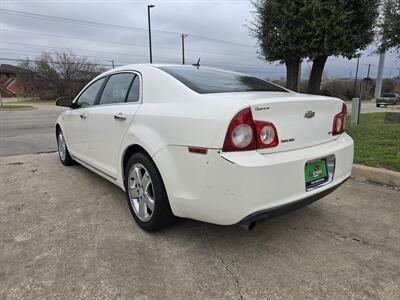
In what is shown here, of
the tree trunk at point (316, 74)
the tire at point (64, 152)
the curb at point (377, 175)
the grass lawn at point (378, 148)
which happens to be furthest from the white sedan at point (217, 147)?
the tree trunk at point (316, 74)

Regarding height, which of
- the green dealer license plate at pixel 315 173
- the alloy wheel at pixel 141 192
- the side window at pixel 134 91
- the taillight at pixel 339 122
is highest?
the side window at pixel 134 91

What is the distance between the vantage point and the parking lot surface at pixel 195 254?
2049 millimetres

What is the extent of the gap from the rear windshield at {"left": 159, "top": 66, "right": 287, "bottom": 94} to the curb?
2.10 m

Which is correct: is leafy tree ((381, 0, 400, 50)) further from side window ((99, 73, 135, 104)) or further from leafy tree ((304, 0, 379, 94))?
side window ((99, 73, 135, 104))

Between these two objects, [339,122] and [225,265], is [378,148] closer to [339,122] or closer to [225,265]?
[339,122]

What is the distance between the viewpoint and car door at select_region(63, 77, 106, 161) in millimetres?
3902

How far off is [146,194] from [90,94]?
78.9 inches

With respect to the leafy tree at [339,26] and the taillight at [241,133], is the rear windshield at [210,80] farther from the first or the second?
the leafy tree at [339,26]

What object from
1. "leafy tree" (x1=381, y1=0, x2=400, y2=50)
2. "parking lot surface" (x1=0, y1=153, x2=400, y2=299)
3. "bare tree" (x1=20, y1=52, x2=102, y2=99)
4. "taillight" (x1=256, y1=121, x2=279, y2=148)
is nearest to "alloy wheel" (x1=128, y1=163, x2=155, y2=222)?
"parking lot surface" (x1=0, y1=153, x2=400, y2=299)

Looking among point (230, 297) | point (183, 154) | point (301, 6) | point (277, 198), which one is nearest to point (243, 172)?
point (277, 198)

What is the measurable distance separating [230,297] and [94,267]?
1.03 m

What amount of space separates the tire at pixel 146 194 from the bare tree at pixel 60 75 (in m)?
34.5

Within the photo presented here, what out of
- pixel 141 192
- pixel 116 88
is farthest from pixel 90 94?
pixel 141 192

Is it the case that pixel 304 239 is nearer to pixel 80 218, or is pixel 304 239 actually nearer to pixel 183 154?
pixel 183 154
